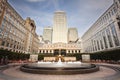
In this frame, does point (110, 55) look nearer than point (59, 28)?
Yes

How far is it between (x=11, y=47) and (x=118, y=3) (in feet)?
169

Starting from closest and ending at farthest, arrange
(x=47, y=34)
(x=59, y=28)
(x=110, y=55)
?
(x=110, y=55) → (x=59, y=28) → (x=47, y=34)

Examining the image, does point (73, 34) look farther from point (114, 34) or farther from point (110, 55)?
point (110, 55)

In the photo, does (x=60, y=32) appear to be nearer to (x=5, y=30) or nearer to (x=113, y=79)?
(x=5, y=30)

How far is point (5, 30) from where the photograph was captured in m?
32.2

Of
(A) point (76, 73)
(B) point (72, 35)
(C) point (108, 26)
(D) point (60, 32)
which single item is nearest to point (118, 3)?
(C) point (108, 26)

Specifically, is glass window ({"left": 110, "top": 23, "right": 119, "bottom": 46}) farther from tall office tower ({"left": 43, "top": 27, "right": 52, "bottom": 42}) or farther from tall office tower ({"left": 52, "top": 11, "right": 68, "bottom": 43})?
tall office tower ({"left": 43, "top": 27, "right": 52, "bottom": 42})

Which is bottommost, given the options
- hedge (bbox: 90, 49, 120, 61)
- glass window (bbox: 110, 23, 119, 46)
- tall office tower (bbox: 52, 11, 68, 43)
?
hedge (bbox: 90, 49, 120, 61)

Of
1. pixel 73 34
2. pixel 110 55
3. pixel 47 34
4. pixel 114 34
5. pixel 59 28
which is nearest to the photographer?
pixel 110 55

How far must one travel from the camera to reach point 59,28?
318ft

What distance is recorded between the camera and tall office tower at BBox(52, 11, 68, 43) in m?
95.4

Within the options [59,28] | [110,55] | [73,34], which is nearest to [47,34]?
[73,34]

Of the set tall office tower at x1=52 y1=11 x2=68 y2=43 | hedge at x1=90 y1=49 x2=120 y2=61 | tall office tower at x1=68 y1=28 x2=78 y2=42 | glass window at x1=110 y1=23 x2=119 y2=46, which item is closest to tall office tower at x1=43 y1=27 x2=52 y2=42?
tall office tower at x1=68 y1=28 x2=78 y2=42

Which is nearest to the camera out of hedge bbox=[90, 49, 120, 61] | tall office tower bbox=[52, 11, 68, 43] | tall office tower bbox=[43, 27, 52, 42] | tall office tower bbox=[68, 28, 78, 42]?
hedge bbox=[90, 49, 120, 61]
